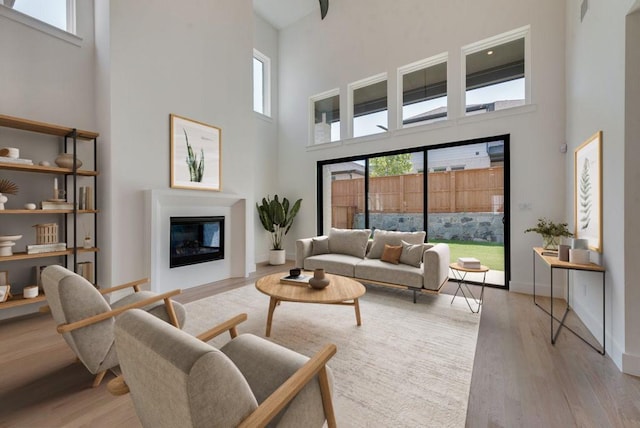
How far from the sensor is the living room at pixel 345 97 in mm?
2295

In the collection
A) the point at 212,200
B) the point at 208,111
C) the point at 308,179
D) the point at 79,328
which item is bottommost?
the point at 79,328

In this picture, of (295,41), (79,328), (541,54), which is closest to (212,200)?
(79,328)

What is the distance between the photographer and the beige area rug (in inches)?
66.9

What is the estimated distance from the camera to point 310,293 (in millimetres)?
2707

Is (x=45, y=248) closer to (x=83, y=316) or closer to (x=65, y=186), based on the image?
(x=65, y=186)

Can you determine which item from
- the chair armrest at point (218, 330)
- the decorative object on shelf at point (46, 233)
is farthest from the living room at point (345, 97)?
the chair armrest at point (218, 330)

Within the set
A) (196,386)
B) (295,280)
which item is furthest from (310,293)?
(196,386)

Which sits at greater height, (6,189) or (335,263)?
(6,189)

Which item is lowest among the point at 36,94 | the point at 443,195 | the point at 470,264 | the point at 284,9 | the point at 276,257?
the point at 276,257

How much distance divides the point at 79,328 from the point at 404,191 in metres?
4.75

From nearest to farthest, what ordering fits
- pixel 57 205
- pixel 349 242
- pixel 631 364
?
pixel 631 364 < pixel 57 205 < pixel 349 242

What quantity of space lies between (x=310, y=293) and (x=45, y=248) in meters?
3.05

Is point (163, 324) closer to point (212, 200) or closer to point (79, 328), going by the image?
point (79, 328)

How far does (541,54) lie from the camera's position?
154 inches
